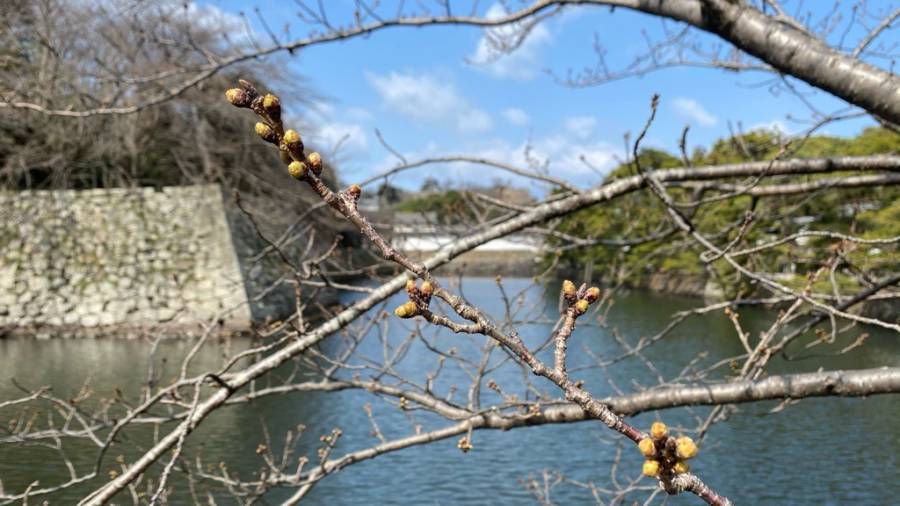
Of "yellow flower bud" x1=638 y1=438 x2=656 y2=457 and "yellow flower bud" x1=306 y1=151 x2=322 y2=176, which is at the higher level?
"yellow flower bud" x1=306 y1=151 x2=322 y2=176

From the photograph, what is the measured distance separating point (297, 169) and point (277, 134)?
0.14ft

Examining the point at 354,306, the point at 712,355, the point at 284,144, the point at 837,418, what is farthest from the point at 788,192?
the point at 712,355

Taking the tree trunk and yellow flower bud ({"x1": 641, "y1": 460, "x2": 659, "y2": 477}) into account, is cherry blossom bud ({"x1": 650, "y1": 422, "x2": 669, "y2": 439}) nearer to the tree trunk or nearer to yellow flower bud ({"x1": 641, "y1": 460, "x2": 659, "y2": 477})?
A: yellow flower bud ({"x1": 641, "y1": 460, "x2": 659, "y2": 477})

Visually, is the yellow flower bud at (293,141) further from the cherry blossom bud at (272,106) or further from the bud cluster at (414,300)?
the bud cluster at (414,300)

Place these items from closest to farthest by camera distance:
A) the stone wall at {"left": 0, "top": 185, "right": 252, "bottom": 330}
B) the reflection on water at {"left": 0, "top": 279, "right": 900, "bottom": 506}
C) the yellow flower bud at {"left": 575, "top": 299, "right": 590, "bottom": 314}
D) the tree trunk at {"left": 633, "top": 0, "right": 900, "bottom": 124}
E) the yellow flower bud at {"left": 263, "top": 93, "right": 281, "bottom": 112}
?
the yellow flower bud at {"left": 263, "top": 93, "right": 281, "bottom": 112} → the yellow flower bud at {"left": 575, "top": 299, "right": 590, "bottom": 314} → the tree trunk at {"left": 633, "top": 0, "right": 900, "bottom": 124} → the reflection on water at {"left": 0, "top": 279, "right": 900, "bottom": 506} → the stone wall at {"left": 0, "top": 185, "right": 252, "bottom": 330}

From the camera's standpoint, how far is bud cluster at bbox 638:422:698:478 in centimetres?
83

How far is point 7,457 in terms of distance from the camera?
570cm

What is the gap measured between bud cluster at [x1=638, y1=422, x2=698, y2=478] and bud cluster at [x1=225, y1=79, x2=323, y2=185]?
16.7 inches

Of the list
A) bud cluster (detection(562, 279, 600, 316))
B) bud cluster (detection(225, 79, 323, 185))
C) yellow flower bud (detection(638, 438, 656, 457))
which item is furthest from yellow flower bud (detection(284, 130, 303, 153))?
yellow flower bud (detection(638, 438, 656, 457))

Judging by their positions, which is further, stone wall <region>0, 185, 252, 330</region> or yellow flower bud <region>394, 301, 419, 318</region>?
stone wall <region>0, 185, 252, 330</region>

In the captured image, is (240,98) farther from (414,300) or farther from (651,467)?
(651,467)

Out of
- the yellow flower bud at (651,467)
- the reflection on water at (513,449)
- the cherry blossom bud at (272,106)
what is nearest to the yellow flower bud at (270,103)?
the cherry blossom bud at (272,106)

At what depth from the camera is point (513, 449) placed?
620 centimetres

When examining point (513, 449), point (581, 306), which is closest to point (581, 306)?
point (581, 306)
